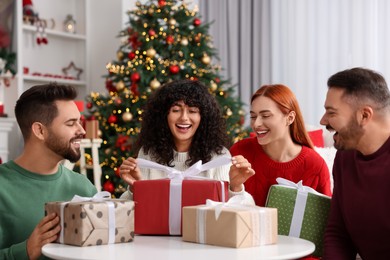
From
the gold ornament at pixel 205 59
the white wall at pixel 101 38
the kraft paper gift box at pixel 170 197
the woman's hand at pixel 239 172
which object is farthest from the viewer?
the white wall at pixel 101 38

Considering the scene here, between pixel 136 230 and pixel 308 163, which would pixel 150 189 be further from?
pixel 308 163

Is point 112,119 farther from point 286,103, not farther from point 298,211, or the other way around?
point 298,211

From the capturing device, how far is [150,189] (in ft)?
6.78

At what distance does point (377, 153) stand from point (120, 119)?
3.75 metres

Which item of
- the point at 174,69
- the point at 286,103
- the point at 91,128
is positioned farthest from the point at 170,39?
the point at 286,103

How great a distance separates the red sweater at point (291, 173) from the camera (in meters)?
2.78

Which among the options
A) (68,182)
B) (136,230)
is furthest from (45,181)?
(136,230)

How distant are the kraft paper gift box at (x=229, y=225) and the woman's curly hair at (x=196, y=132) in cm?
77

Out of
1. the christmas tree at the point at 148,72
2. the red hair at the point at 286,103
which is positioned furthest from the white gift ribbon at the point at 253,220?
the christmas tree at the point at 148,72

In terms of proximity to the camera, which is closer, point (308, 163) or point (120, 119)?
point (308, 163)

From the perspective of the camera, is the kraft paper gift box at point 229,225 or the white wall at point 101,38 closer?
the kraft paper gift box at point 229,225

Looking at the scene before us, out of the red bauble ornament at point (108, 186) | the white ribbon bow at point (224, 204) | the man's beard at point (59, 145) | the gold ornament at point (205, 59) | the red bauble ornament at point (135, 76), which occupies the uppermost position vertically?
the gold ornament at point (205, 59)

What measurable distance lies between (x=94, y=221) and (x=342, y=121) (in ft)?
2.81

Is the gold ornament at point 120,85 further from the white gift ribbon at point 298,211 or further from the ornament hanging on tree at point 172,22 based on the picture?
the white gift ribbon at point 298,211
